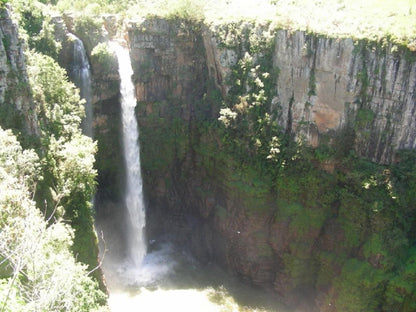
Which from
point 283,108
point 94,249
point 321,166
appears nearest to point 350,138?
point 321,166

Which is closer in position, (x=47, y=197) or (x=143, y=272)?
(x=47, y=197)

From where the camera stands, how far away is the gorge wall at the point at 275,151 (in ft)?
65.9

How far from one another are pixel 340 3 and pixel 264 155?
30.4 ft

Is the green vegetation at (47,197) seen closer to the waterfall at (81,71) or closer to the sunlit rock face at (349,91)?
the waterfall at (81,71)

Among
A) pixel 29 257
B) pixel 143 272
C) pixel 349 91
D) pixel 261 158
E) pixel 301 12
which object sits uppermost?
pixel 301 12

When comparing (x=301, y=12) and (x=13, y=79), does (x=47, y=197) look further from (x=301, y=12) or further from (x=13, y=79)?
(x=301, y=12)

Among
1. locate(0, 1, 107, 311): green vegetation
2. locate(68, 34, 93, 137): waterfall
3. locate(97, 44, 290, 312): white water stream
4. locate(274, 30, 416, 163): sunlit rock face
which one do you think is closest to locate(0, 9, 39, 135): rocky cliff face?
locate(0, 1, 107, 311): green vegetation

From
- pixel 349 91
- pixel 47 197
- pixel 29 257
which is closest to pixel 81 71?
pixel 47 197

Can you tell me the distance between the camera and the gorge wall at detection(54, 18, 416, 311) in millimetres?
20094

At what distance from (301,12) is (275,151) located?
7640 mm

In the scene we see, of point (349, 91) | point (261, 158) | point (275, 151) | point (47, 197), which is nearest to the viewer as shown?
point (47, 197)

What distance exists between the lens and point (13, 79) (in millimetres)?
16109

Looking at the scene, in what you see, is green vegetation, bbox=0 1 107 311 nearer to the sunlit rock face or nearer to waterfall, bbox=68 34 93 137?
waterfall, bbox=68 34 93 137

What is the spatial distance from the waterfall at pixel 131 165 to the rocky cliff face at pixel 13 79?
9.70 meters
